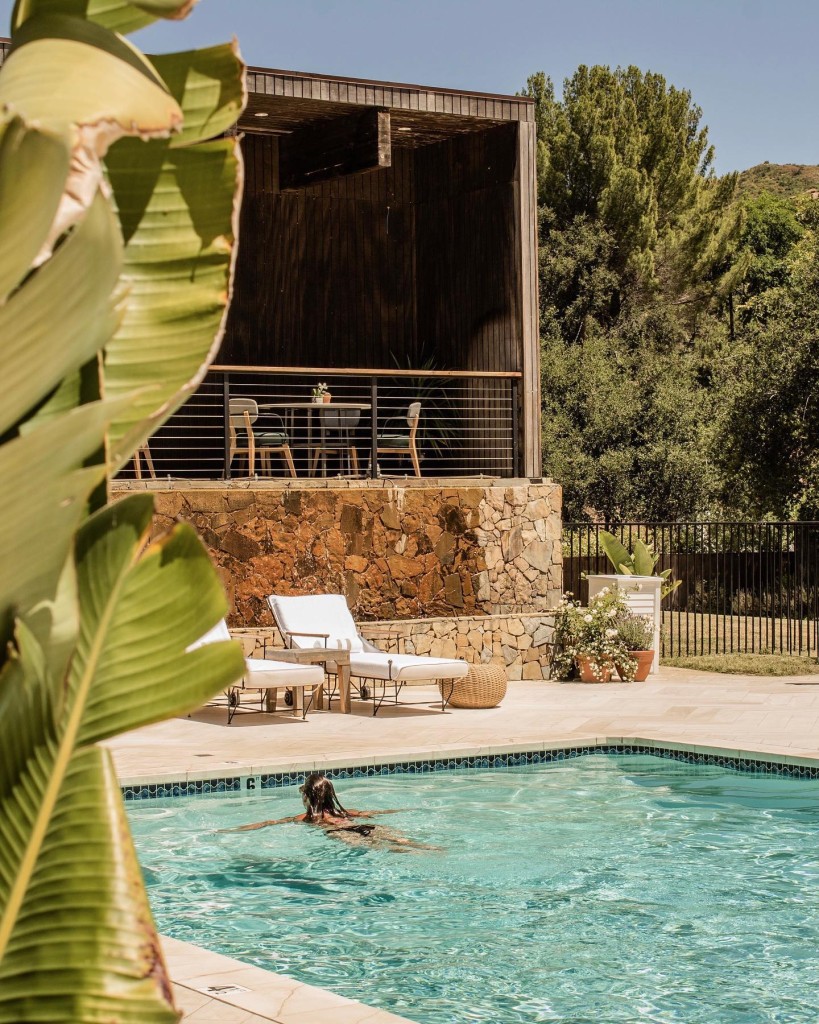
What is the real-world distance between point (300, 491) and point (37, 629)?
12857mm

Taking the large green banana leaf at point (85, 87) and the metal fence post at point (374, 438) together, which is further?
the metal fence post at point (374, 438)

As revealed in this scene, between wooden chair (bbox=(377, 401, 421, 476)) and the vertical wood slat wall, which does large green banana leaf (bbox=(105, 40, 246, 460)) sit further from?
the vertical wood slat wall

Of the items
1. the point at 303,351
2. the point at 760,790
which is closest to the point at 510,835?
the point at 760,790

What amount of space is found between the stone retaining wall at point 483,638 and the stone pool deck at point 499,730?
64 cm

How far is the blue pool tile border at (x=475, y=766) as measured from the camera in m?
9.30

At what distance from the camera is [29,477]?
142cm

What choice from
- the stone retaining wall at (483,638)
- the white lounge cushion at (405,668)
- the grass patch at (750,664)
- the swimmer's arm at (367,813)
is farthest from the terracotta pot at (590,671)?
the swimmer's arm at (367,813)

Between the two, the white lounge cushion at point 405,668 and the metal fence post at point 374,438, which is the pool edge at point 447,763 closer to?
the white lounge cushion at point 405,668

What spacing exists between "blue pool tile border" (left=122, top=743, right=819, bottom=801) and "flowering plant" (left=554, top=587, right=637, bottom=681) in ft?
12.0

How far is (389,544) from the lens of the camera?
582 inches

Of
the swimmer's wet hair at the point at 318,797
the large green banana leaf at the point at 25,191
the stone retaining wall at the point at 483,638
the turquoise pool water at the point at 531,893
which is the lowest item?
the turquoise pool water at the point at 531,893

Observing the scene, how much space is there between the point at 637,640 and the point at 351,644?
3485 mm

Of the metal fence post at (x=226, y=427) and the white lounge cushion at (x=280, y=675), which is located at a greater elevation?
the metal fence post at (x=226, y=427)

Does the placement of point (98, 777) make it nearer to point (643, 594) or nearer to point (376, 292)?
point (643, 594)
